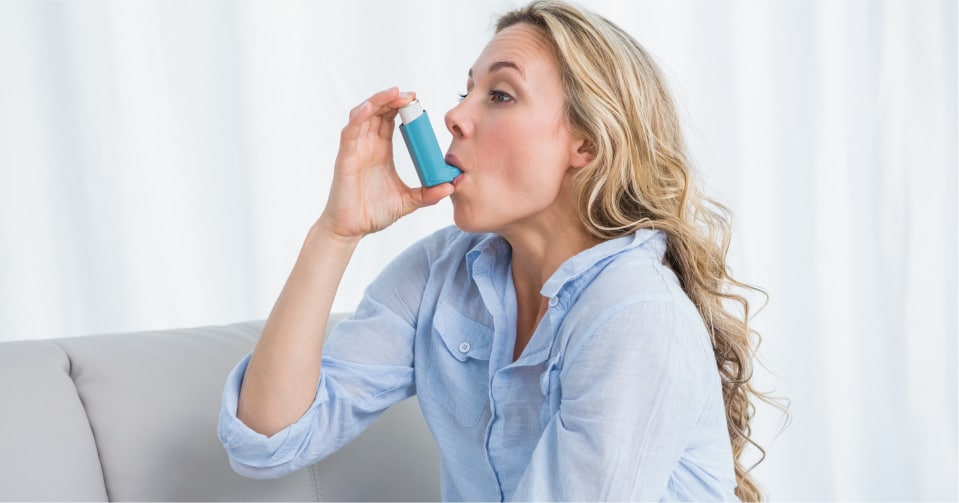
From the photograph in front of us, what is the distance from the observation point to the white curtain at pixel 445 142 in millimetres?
1983

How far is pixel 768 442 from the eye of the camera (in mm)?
2598

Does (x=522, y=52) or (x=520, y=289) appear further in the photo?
(x=520, y=289)

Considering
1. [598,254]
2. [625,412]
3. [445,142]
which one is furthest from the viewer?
[445,142]

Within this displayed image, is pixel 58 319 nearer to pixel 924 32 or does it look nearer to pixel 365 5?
Answer: pixel 365 5

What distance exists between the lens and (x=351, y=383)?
144 centimetres

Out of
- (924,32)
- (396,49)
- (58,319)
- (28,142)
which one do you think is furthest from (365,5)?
(924,32)

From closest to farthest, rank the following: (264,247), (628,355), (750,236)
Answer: (628,355)
(264,247)
(750,236)

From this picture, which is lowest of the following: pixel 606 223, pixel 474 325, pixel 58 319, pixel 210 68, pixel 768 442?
pixel 768 442

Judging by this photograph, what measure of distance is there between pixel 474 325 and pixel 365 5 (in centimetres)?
103

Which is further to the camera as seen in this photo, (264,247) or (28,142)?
(264,247)

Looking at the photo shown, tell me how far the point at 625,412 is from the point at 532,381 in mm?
251

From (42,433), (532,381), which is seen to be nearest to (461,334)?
(532,381)

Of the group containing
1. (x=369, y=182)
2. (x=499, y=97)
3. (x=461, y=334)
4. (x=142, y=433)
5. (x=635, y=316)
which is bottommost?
(x=142, y=433)

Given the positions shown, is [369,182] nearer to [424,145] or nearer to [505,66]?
[424,145]
